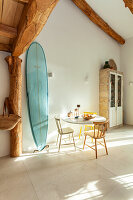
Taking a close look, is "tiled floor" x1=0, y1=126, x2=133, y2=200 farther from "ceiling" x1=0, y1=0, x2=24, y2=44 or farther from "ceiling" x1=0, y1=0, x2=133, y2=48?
"ceiling" x1=0, y1=0, x2=24, y2=44

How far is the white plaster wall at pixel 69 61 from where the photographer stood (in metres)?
3.38

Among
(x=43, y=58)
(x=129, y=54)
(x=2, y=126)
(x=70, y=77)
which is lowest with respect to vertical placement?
(x=2, y=126)

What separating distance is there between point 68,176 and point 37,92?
1.89 m

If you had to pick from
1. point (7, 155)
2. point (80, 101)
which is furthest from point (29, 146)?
point (80, 101)

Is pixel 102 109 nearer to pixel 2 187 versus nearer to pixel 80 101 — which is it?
pixel 80 101

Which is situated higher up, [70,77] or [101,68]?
[101,68]

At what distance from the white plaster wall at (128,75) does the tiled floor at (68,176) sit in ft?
9.35

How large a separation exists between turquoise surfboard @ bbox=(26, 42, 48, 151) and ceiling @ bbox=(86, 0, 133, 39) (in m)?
2.48

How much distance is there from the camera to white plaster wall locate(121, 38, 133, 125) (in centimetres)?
548

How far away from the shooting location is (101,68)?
16.1 ft

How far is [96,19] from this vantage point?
4469mm

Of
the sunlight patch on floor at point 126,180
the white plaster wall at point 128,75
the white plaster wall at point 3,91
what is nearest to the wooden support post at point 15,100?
the white plaster wall at point 3,91

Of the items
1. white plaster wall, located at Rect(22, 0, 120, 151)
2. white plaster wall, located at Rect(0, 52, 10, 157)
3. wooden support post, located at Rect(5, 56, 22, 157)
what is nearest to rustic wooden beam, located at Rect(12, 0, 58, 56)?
wooden support post, located at Rect(5, 56, 22, 157)

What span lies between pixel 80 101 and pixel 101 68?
5.36 ft
